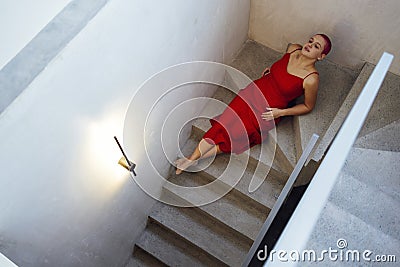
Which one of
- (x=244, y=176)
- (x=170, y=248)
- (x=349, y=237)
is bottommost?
(x=170, y=248)

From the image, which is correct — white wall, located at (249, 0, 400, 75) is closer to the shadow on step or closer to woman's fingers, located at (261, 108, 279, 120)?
woman's fingers, located at (261, 108, 279, 120)

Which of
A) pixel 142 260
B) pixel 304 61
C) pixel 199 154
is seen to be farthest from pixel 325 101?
pixel 142 260

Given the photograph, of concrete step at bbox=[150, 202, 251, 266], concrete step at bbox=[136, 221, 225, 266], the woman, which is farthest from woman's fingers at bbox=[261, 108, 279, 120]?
concrete step at bbox=[136, 221, 225, 266]

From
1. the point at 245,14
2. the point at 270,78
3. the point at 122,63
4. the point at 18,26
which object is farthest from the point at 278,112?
the point at 18,26

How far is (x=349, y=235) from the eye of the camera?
2305 millimetres

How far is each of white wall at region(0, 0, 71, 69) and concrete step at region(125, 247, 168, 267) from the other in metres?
2.28

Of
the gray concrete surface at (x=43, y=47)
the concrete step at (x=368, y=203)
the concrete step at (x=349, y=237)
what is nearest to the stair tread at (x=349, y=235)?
the concrete step at (x=349, y=237)

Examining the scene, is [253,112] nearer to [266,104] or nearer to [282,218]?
[266,104]

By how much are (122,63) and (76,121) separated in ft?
1.27

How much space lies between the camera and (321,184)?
1.44 meters

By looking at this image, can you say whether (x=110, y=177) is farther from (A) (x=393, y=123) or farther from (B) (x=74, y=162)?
(A) (x=393, y=123)

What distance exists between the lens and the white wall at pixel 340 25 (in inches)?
128

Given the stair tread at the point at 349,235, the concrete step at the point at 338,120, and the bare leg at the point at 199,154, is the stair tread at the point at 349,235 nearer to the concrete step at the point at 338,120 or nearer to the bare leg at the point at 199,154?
the concrete step at the point at 338,120

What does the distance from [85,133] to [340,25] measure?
84.4 inches
